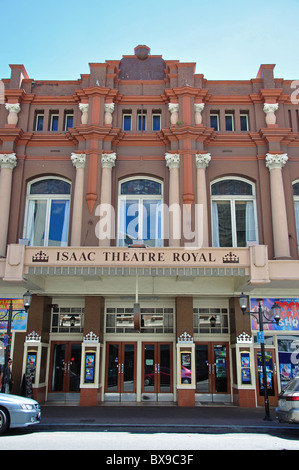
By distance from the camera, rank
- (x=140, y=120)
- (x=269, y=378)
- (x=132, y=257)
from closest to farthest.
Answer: (x=132, y=257) → (x=269, y=378) → (x=140, y=120)

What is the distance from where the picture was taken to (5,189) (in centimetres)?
2059

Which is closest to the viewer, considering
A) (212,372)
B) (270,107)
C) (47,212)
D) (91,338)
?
(91,338)

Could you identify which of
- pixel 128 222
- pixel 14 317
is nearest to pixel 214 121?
pixel 128 222

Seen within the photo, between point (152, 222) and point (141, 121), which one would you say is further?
point (141, 121)

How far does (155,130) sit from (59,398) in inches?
535

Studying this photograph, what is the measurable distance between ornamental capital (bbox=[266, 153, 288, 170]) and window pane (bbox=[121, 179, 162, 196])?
5320mm

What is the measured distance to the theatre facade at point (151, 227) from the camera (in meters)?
18.8

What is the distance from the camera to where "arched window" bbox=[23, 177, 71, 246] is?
2080 cm

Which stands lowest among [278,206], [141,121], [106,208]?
[106,208]

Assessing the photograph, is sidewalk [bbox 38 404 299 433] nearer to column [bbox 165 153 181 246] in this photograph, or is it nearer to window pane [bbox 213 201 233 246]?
column [bbox 165 153 181 246]

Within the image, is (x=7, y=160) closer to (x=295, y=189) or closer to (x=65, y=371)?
(x=65, y=371)

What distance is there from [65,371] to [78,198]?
790cm

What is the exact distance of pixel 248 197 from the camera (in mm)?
21156

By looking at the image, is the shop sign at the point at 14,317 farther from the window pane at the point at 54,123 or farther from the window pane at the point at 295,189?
the window pane at the point at 295,189
